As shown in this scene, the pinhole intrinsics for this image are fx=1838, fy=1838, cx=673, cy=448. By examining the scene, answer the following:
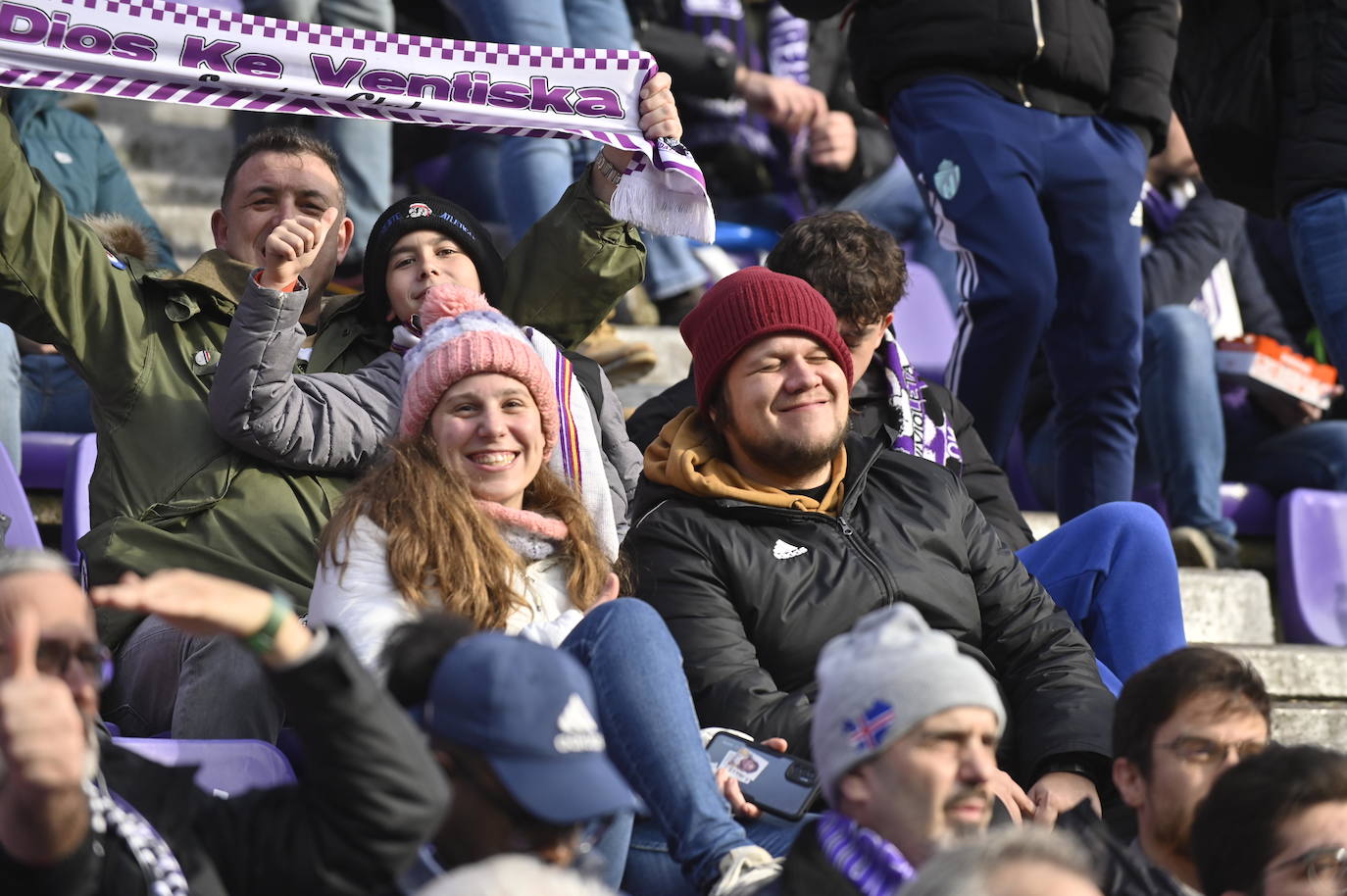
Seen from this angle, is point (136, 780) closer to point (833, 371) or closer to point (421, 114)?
point (833, 371)

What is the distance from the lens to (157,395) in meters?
3.67

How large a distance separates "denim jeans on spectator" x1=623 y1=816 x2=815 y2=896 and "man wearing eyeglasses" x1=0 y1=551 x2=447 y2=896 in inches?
32.6

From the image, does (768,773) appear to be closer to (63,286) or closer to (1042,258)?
(63,286)

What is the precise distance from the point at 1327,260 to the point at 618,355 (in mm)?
Answer: 2061

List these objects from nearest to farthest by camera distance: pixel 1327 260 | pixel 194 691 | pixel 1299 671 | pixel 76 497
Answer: pixel 194 691, pixel 76 497, pixel 1299 671, pixel 1327 260

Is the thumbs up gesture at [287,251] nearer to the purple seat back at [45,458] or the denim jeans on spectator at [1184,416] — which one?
the purple seat back at [45,458]

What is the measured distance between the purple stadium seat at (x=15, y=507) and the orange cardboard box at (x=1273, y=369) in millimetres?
3859

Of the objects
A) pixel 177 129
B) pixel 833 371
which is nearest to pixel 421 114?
pixel 833 371

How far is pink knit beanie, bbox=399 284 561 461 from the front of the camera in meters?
3.47

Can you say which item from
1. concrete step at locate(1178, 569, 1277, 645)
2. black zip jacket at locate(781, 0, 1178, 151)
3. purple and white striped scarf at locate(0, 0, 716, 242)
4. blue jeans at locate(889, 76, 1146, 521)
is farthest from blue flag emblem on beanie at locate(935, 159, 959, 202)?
concrete step at locate(1178, 569, 1277, 645)

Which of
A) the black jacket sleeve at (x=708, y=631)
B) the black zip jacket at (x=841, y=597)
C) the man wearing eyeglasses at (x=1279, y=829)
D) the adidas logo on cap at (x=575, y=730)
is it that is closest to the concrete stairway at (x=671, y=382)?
the black zip jacket at (x=841, y=597)

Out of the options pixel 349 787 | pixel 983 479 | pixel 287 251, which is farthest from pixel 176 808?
pixel 983 479

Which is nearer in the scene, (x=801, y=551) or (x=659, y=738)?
(x=659, y=738)

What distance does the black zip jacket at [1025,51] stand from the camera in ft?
15.9
